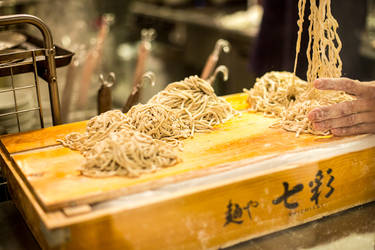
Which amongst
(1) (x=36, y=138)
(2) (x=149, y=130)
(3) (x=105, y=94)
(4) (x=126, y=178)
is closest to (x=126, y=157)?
(4) (x=126, y=178)

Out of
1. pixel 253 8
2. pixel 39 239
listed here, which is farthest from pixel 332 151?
pixel 253 8

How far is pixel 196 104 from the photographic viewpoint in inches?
83.4

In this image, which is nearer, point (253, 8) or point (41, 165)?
point (41, 165)

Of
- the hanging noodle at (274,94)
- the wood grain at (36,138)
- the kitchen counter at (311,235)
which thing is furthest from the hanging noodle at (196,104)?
the kitchen counter at (311,235)

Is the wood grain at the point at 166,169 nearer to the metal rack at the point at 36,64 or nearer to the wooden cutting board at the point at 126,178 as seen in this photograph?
the wooden cutting board at the point at 126,178

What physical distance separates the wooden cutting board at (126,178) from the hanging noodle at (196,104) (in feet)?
0.20

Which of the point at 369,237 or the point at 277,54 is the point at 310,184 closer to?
the point at 369,237

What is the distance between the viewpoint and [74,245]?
1399 millimetres

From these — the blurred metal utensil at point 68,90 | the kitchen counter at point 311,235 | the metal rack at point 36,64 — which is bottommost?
the kitchen counter at point 311,235

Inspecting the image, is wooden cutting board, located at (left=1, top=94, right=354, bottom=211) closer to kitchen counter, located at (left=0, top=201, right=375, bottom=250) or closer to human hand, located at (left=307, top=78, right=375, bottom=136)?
human hand, located at (left=307, top=78, right=375, bottom=136)

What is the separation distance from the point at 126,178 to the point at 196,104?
2.25ft

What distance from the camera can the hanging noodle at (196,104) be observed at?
2.02 metres

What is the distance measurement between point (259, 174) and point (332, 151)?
0.38 metres

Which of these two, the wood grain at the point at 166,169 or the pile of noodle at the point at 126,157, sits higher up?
the pile of noodle at the point at 126,157
